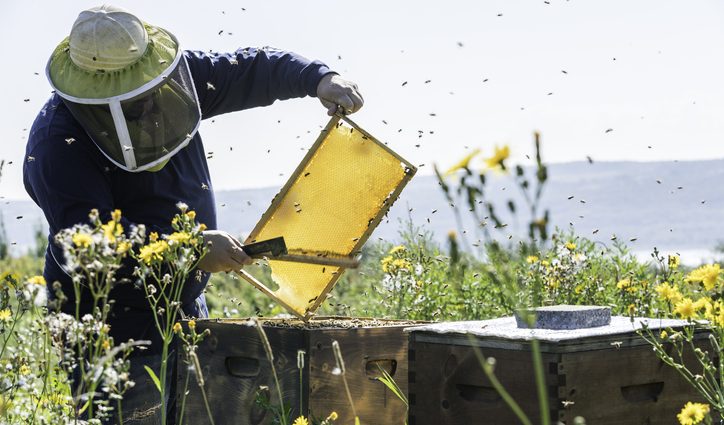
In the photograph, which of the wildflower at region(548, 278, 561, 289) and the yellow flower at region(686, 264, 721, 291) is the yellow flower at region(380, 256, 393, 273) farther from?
the yellow flower at region(686, 264, 721, 291)

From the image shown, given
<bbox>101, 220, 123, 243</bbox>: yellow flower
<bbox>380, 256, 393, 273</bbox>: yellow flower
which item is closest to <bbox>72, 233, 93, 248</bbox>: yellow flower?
<bbox>101, 220, 123, 243</bbox>: yellow flower

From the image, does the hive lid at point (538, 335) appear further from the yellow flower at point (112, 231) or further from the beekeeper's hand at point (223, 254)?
the yellow flower at point (112, 231)

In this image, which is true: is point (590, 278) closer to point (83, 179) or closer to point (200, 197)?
point (200, 197)

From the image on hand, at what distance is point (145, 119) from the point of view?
3.72 metres

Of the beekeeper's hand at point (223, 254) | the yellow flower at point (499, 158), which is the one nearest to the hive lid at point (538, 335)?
the beekeeper's hand at point (223, 254)

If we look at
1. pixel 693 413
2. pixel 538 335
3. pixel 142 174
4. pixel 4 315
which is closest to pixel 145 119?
pixel 142 174

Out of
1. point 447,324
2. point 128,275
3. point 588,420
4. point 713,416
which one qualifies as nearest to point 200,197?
point 128,275

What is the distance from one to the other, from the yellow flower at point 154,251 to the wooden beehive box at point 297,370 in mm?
941

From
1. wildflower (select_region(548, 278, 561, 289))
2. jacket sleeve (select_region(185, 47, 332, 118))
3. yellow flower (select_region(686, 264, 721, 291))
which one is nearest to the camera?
yellow flower (select_region(686, 264, 721, 291))

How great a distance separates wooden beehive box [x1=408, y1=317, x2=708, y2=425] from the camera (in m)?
2.85

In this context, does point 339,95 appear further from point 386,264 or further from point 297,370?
point 386,264

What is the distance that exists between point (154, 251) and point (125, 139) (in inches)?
51.0

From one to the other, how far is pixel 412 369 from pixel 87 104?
5.46 ft

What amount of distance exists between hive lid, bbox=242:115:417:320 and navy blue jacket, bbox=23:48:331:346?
0.37 metres
